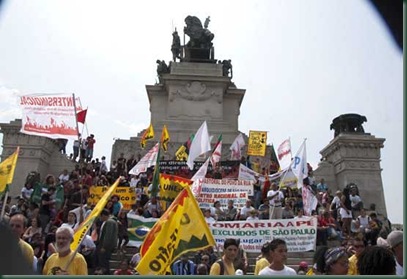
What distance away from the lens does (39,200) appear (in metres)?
13.6

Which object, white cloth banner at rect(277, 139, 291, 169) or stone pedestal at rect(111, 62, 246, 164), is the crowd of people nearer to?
white cloth banner at rect(277, 139, 291, 169)

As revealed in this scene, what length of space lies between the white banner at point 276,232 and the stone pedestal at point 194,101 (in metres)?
16.7

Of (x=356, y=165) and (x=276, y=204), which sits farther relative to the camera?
(x=356, y=165)

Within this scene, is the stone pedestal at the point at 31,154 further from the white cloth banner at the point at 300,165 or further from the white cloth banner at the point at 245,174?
the white cloth banner at the point at 300,165

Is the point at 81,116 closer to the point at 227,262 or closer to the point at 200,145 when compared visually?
the point at 200,145

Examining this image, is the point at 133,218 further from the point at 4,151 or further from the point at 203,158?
the point at 4,151

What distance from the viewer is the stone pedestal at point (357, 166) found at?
24203mm

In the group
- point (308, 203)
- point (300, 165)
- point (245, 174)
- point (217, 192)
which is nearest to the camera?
point (308, 203)

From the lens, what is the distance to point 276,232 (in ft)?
37.8

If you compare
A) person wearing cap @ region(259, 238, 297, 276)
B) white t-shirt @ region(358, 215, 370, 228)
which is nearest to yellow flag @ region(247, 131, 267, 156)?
white t-shirt @ region(358, 215, 370, 228)

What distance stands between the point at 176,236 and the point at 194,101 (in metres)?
25.6

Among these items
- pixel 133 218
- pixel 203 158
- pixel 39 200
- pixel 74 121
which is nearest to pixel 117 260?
pixel 133 218

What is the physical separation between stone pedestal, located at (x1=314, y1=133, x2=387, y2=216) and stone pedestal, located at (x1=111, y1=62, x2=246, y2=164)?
5987 mm

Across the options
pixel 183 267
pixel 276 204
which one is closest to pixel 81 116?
pixel 276 204
